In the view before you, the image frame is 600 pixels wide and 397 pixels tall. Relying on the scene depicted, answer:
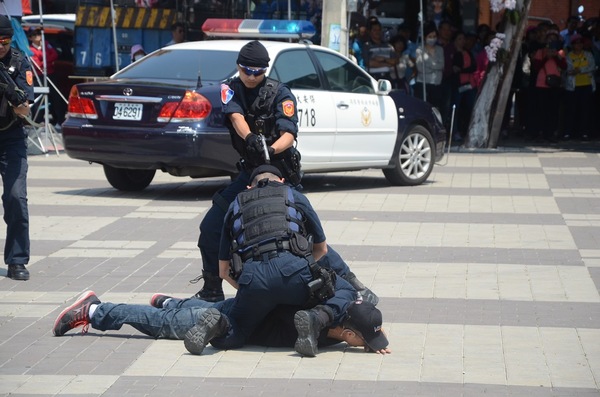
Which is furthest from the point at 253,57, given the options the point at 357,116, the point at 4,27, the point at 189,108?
the point at 357,116

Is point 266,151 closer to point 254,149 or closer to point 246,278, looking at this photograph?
point 254,149

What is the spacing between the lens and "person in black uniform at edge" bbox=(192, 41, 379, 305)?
7.41 meters

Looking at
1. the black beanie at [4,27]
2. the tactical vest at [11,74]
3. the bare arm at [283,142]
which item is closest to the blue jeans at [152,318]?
the bare arm at [283,142]

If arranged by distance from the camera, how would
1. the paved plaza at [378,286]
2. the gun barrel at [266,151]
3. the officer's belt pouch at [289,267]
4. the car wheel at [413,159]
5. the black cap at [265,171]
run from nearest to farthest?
the paved plaza at [378,286] < the officer's belt pouch at [289,267] < the black cap at [265,171] < the gun barrel at [266,151] < the car wheel at [413,159]

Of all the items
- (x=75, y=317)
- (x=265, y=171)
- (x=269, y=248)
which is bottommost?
(x=75, y=317)

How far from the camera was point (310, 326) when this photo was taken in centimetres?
637

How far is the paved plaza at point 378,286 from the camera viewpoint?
20.0 ft

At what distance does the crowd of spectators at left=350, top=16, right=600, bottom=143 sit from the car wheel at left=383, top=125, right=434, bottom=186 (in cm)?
481

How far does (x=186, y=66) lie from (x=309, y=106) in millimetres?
1368

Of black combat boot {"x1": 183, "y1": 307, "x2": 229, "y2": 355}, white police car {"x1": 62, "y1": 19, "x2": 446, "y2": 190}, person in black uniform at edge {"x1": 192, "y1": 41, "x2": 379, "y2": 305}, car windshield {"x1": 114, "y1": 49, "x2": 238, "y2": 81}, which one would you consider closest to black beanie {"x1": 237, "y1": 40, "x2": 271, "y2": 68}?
person in black uniform at edge {"x1": 192, "y1": 41, "x2": 379, "y2": 305}

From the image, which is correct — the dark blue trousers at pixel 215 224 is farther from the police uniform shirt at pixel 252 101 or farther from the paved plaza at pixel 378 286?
the paved plaza at pixel 378 286

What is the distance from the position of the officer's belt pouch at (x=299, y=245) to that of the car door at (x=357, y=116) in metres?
7.04

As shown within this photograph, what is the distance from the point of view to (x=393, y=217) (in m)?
11.8

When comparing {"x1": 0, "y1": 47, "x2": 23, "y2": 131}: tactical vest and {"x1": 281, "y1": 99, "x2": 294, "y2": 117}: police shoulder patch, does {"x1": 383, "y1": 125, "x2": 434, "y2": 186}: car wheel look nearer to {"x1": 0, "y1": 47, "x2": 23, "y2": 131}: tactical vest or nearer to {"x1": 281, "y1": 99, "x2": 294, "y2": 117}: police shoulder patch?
{"x1": 0, "y1": 47, "x2": 23, "y2": 131}: tactical vest
